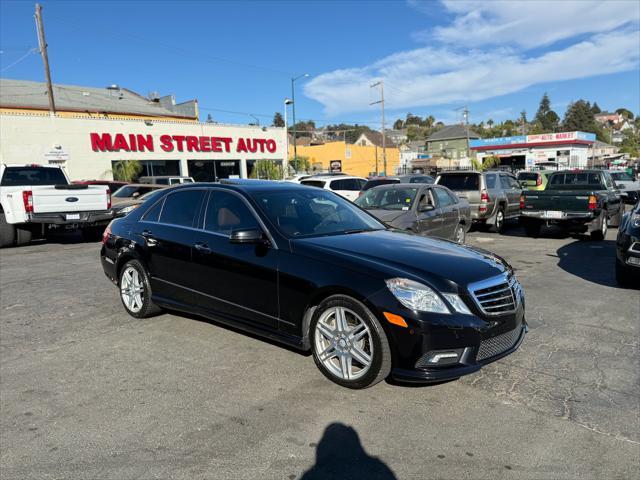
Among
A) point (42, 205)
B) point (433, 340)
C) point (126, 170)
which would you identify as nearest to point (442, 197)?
point (433, 340)

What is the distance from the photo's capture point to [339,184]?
16.0 meters

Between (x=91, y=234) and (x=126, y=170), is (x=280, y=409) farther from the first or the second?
(x=126, y=170)

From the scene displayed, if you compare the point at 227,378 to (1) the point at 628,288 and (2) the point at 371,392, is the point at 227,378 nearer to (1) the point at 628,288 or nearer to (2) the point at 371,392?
(2) the point at 371,392

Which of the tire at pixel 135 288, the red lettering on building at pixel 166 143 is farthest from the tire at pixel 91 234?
the red lettering on building at pixel 166 143

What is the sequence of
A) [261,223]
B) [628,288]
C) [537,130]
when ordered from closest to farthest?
[261,223], [628,288], [537,130]

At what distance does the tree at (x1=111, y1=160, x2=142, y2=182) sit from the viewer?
2827cm

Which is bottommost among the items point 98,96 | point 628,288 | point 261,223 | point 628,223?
point 628,288

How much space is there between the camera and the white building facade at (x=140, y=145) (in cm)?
2514

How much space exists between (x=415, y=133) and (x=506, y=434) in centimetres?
16840

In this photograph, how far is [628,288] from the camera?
681cm

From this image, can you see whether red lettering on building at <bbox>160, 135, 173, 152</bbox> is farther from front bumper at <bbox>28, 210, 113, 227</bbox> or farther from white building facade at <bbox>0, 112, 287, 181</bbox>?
front bumper at <bbox>28, 210, 113, 227</bbox>

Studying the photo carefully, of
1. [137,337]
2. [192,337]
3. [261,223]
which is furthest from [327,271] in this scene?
[137,337]

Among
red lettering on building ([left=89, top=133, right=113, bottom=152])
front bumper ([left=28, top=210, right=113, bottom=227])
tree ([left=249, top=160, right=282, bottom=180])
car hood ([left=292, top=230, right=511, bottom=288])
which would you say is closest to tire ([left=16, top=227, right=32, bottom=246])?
front bumper ([left=28, top=210, right=113, bottom=227])

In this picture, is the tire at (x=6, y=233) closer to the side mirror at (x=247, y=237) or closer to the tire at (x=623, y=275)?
the side mirror at (x=247, y=237)
